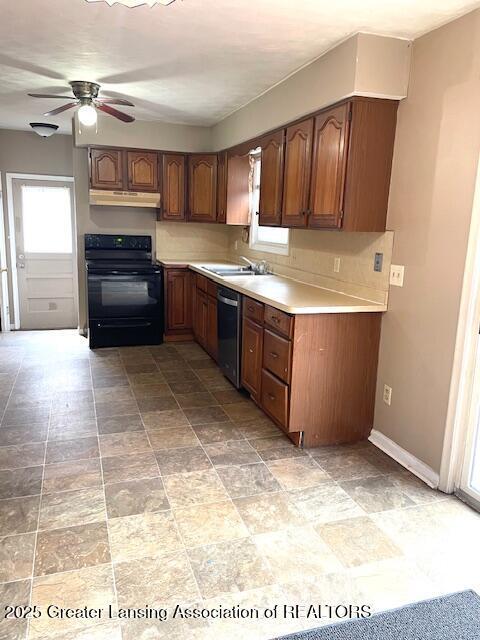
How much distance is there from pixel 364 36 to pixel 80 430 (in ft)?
9.83

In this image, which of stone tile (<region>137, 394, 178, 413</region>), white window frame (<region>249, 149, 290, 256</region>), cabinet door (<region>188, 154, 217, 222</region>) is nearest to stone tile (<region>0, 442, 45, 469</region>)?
stone tile (<region>137, 394, 178, 413</region>)

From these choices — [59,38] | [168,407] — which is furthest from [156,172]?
[168,407]

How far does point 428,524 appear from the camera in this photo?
7.54 ft

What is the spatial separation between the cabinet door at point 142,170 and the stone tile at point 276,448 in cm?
336

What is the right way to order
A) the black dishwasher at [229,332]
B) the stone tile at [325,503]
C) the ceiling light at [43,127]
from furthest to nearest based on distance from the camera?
the ceiling light at [43,127] → the black dishwasher at [229,332] → the stone tile at [325,503]

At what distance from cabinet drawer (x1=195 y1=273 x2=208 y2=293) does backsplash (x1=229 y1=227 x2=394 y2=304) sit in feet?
2.40

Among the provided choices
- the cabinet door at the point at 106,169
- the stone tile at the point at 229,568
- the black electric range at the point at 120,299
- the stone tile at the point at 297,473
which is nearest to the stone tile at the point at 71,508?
the stone tile at the point at 229,568

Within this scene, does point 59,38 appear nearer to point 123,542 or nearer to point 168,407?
point 168,407

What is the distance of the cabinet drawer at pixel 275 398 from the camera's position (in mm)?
3062

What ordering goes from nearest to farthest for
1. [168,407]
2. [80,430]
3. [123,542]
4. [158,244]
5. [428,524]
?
[123,542] → [428,524] → [80,430] → [168,407] → [158,244]

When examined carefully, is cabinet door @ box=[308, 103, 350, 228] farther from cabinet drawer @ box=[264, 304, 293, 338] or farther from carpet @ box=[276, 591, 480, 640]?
carpet @ box=[276, 591, 480, 640]

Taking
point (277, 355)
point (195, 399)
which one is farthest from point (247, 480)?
point (195, 399)

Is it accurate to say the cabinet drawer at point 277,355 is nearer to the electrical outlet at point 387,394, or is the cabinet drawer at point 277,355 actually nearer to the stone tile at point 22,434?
the electrical outlet at point 387,394

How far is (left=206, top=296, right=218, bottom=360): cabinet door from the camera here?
461cm
